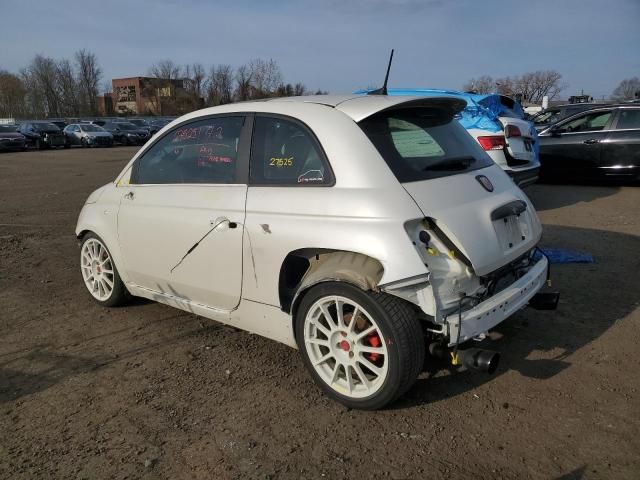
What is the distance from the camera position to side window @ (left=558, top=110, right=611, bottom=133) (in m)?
10.6

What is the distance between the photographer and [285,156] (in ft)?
11.0

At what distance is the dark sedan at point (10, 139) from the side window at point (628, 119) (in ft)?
95.4

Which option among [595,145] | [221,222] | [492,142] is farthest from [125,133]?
[221,222]

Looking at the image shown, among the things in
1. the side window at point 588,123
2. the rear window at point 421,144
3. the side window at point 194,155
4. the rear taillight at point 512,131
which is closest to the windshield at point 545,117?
the side window at point 588,123

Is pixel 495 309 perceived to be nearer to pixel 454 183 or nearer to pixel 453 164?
pixel 454 183

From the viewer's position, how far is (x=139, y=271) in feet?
13.8

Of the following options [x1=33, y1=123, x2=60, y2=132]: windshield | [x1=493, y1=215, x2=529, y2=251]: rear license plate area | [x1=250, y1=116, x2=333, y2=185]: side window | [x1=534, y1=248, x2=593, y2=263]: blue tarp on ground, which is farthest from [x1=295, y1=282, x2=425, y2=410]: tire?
[x1=33, y1=123, x2=60, y2=132]: windshield

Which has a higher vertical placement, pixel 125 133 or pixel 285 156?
pixel 285 156

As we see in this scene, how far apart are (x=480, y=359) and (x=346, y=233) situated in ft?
3.19

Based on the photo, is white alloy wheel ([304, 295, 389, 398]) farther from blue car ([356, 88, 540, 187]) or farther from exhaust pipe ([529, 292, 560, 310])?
blue car ([356, 88, 540, 187])

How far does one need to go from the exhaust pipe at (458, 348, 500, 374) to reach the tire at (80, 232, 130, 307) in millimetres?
3055

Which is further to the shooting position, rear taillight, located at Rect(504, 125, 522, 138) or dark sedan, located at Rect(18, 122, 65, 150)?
dark sedan, located at Rect(18, 122, 65, 150)

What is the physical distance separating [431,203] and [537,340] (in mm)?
1632

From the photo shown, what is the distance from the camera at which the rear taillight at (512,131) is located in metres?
7.64
